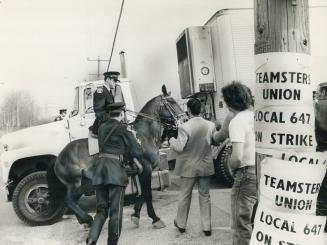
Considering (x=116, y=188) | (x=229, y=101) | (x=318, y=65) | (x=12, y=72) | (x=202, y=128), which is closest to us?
(x=229, y=101)

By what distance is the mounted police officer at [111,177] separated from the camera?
4.83m

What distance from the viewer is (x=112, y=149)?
16.3 feet

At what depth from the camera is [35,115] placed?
11492 mm

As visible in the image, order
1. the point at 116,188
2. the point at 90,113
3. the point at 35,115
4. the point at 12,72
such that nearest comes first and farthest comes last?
the point at 116,188 → the point at 12,72 → the point at 90,113 → the point at 35,115

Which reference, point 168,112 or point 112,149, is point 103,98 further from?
point 112,149

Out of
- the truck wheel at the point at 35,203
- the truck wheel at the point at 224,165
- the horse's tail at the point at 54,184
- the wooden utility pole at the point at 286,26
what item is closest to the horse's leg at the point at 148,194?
the horse's tail at the point at 54,184

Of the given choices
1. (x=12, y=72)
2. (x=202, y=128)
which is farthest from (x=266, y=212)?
(x=12, y=72)

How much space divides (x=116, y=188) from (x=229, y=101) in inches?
62.5

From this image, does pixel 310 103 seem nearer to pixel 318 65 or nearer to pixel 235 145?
pixel 235 145

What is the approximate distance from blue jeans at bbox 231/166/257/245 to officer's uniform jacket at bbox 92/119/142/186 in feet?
4.56

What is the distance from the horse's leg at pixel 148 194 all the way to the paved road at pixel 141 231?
0.12m

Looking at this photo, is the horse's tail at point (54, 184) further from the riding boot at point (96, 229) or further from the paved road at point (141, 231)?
the riding boot at point (96, 229)

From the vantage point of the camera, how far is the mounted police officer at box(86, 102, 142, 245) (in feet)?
15.9

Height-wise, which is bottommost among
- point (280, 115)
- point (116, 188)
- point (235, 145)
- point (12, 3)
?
point (116, 188)
